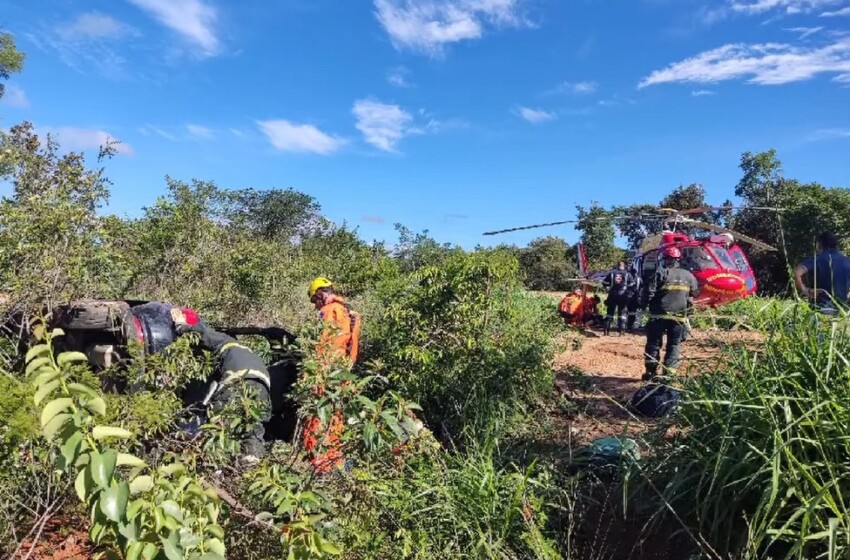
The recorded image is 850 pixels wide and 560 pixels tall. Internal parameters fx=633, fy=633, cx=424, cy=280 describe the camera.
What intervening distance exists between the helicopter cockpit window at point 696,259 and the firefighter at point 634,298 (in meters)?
1.03

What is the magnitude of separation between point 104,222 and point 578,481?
12.4 feet

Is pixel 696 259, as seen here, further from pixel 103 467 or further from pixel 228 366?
pixel 103 467

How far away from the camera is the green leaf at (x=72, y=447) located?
3.79ft

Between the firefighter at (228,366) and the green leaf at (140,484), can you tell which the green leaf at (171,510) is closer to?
the green leaf at (140,484)

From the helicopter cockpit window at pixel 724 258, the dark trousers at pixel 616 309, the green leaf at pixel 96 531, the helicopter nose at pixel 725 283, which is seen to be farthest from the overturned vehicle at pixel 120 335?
the dark trousers at pixel 616 309

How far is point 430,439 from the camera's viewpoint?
3395 mm

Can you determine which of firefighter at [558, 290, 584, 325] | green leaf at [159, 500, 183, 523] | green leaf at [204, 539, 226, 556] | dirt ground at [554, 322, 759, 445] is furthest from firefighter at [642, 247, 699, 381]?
firefighter at [558, 290, 584, 325]

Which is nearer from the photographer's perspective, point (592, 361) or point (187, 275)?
point (187, 275)

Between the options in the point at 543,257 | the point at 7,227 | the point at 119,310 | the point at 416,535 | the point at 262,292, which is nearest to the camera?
the point at 416,535

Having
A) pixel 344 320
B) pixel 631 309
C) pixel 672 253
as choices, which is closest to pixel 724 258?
pixel 672 253

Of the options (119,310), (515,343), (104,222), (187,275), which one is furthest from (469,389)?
(187,275)

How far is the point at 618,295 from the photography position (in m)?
12.7

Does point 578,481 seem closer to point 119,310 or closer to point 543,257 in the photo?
point 119,310

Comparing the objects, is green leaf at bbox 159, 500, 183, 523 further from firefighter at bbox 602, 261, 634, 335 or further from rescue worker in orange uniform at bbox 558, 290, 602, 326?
rescue worker in orange uniform at bbox 558, 290, 602, 326
